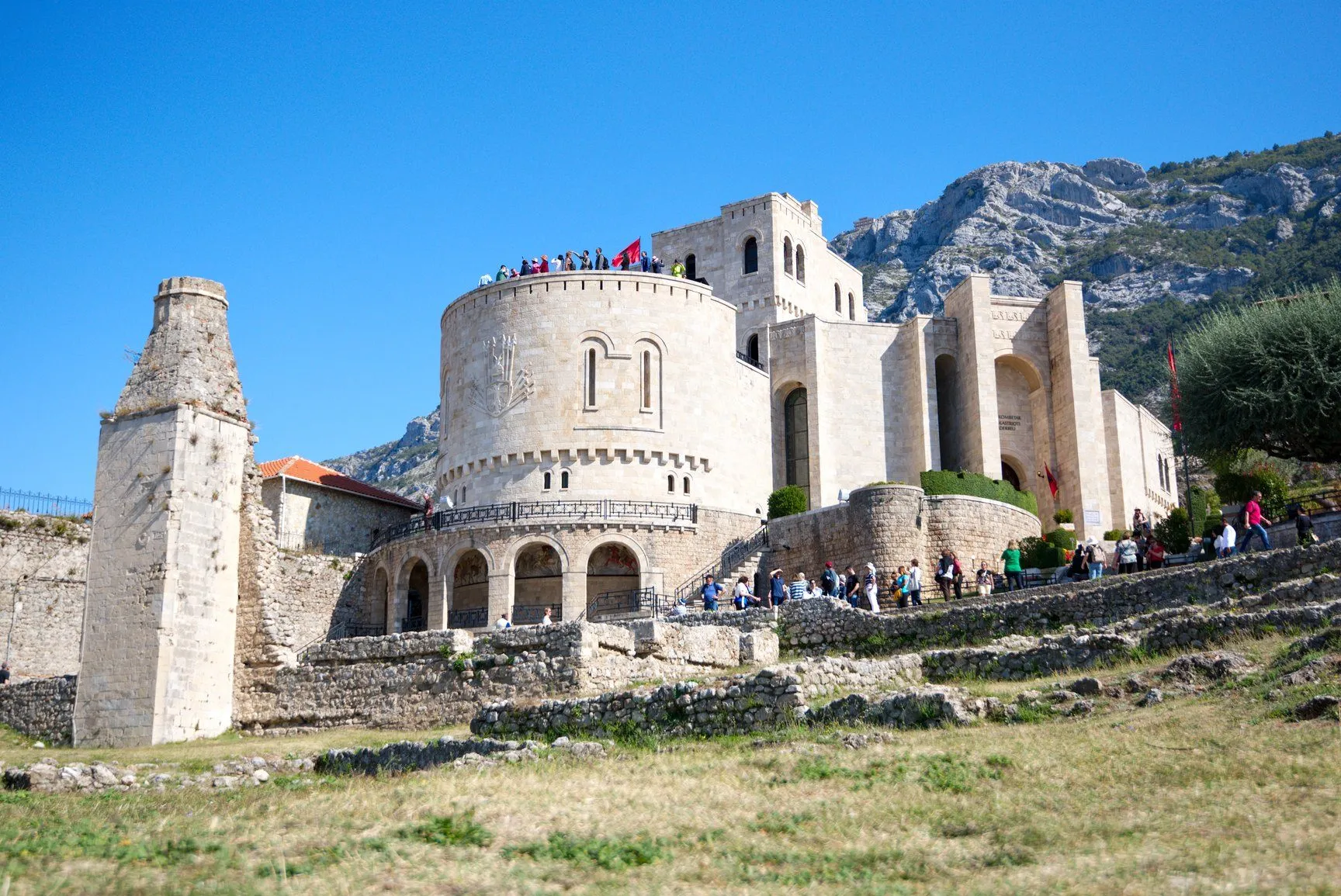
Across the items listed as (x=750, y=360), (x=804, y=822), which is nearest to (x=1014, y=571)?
(x=804, y=822)

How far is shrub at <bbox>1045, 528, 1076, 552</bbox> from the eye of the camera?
120 feet

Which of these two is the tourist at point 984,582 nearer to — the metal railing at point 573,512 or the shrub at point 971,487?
the shrub at point 971,487

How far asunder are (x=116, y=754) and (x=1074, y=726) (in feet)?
53.2

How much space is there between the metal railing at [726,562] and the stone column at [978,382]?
8.42 m

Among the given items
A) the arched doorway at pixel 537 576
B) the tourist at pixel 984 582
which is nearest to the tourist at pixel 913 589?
the tourist at pixel 984 582

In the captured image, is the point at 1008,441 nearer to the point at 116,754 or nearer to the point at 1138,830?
the point at 116,754

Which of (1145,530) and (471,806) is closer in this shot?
(471,806)

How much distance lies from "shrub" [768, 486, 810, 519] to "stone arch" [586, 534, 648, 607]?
4.73m

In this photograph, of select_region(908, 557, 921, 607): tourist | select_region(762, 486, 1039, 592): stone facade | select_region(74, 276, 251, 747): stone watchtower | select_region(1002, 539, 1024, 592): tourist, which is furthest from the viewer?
select_region(762, 486, 1039, 592): stone facade

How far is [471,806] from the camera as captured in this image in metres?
11.8

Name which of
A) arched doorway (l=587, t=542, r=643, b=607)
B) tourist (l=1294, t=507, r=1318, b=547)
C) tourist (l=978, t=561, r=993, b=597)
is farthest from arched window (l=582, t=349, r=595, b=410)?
tourist (l=1294, t=507, r=1318, b=547)

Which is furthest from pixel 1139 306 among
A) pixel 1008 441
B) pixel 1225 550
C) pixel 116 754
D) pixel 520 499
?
pixel 116 754

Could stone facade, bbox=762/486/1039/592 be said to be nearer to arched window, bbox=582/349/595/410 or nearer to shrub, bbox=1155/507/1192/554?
shrub, bbox=1155/507/1192/554

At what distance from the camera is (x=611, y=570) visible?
3953 cm
